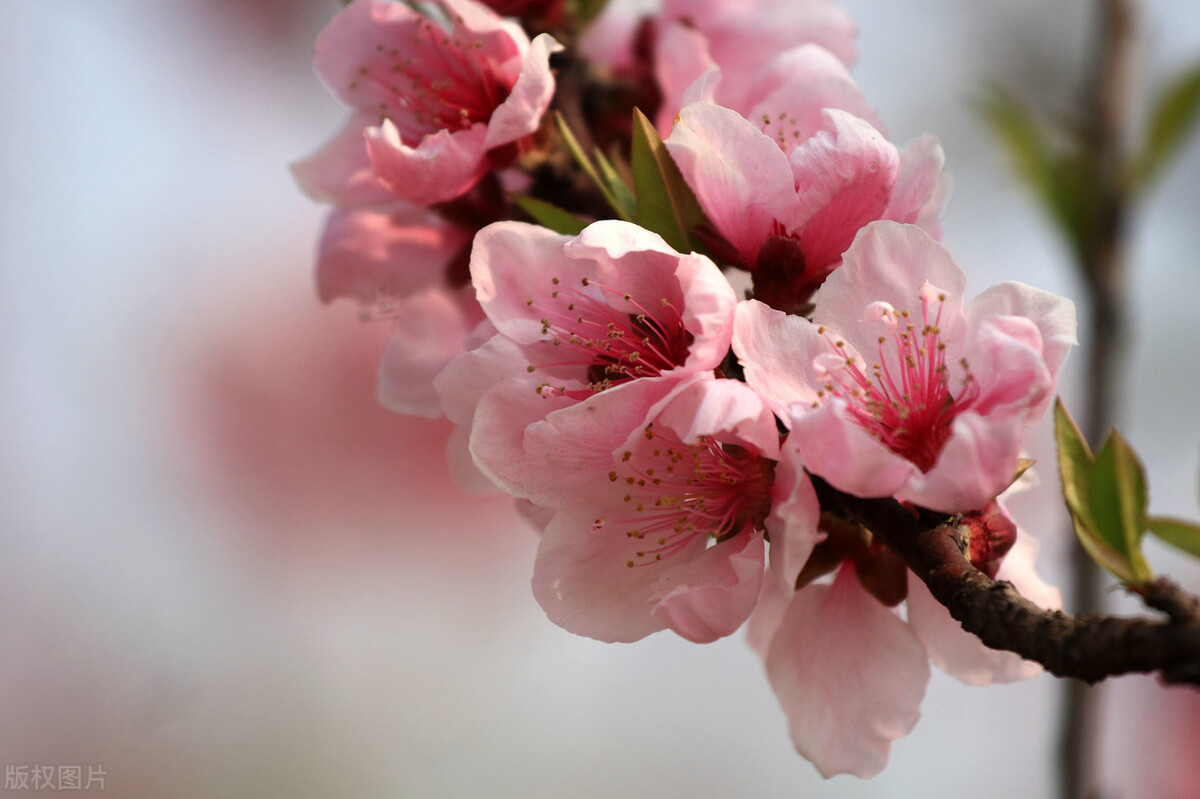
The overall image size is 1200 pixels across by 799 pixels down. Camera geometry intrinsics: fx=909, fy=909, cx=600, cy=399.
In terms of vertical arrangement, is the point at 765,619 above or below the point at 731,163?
below

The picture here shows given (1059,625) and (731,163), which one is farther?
(731,163)

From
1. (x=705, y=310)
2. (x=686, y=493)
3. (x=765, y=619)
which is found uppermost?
(x=705, y=310)

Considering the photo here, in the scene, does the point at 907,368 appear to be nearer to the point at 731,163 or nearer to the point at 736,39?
the point at 731,163


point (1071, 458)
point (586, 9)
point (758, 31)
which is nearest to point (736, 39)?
point (758, 31)

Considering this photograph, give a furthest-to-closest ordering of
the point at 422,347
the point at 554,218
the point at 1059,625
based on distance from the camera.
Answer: the point at 422,347, the point at 554,218, the point at 1059,625

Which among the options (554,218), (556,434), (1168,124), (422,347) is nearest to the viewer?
(556,434)

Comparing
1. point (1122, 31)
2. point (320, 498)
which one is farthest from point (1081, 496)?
point (320, 498)

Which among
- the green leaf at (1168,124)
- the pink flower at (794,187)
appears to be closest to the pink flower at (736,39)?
the pink flower at (794,187)
